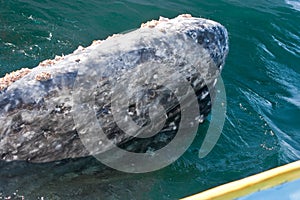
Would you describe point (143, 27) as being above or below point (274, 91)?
above

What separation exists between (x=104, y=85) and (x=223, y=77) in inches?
146

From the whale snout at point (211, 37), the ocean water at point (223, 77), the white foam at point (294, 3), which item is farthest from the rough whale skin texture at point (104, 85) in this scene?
the white foam at point (294, 3)

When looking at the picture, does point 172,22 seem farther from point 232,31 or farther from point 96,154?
point 232,31

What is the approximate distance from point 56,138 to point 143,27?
166 centimetres

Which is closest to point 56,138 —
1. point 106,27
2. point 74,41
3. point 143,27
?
point 143,27

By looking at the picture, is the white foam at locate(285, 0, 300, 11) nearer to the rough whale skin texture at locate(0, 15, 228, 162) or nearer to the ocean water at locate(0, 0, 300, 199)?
the ocean water at locate(0, 0, 300, 199)

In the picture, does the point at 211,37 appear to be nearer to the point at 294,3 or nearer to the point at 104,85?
the point at 104,85

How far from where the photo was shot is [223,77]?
8.48 meters

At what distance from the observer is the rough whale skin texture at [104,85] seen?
5.02m

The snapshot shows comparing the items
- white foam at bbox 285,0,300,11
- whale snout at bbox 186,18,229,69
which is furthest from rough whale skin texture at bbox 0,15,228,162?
white foam at bbox 285,0,300,11

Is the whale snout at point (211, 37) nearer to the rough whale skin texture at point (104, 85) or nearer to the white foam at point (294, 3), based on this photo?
the rough whale skin texture at point (104, 85)

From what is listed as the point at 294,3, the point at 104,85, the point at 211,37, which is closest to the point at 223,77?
the point at 211,37

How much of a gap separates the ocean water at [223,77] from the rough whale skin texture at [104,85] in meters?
0.32

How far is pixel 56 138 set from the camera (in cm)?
520
